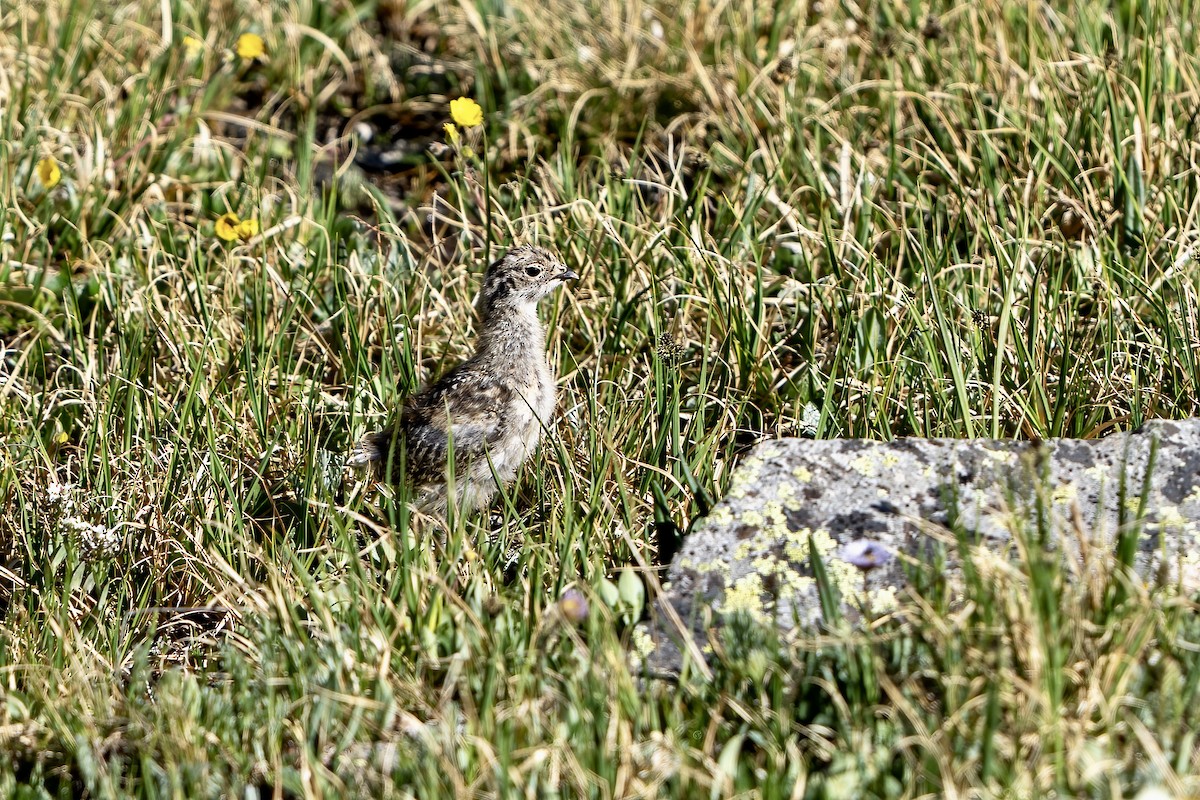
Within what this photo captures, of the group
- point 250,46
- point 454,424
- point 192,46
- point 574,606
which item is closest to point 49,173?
point 192,46

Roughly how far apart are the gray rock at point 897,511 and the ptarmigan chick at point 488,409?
3.54ft

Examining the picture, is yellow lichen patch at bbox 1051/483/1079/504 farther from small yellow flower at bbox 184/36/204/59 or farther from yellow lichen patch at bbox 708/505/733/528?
small yellow flower at bbox 184/36/204/59

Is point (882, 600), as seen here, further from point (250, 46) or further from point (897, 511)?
point (250, 46)

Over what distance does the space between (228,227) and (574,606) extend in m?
3.00

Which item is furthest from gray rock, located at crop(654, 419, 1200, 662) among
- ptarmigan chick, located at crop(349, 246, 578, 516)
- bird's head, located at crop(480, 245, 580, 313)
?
bird's head, located at crop(480, 245, 580, 313)

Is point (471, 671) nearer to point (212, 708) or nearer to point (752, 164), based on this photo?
point (212, 708)

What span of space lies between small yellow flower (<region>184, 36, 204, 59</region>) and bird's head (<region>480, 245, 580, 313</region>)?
2.73m

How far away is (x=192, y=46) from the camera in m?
6.90

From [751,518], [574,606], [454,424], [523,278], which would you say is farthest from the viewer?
[523,278]

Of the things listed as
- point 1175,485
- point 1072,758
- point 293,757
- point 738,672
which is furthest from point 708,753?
point 1175,485

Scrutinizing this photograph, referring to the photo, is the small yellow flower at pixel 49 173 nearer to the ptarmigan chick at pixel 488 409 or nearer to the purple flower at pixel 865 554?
the ptarmigan chick at pixel 488 409

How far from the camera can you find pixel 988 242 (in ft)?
17.5

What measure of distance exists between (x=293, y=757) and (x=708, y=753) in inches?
39.0

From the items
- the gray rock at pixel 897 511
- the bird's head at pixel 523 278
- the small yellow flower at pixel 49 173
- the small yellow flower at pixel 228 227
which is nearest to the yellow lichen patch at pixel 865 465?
the gray rock at pixel 897 511
